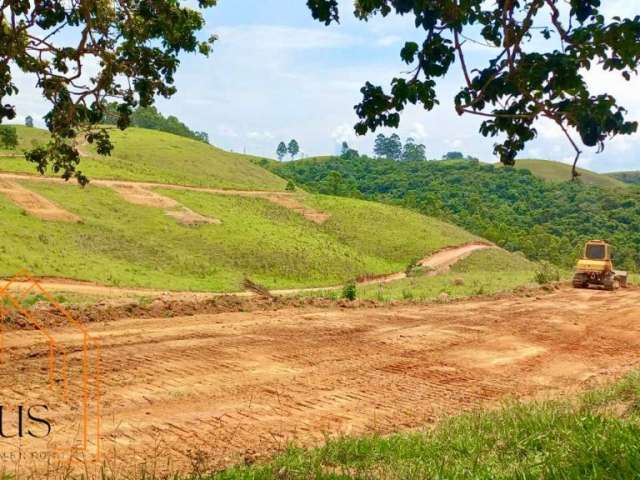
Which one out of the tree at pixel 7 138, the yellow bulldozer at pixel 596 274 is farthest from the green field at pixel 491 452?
the tree at pixel 7 138

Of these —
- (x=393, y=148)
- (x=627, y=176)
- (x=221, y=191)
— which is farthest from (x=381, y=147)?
(x=221, y=191)

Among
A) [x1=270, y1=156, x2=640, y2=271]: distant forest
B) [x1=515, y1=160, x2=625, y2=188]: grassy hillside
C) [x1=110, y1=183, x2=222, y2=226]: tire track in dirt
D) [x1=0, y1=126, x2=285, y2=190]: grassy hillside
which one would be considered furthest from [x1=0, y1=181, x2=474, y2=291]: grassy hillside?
[x1=515, y1=160, x2=625, y2=188]: grassy hillside

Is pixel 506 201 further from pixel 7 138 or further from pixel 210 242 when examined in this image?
pixel 7 138

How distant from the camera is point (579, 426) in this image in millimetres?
6602

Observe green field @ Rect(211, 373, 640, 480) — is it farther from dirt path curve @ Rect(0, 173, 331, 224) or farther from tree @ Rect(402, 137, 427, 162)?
tree @ Rect(402, 137, 427, 162)

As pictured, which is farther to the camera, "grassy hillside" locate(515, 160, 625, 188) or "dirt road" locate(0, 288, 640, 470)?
"grassy hillside" locate(515, 160, 625, 188)

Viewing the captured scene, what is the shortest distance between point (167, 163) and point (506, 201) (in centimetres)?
5661

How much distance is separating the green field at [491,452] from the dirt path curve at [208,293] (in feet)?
39.4

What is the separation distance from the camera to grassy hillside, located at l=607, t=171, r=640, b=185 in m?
179

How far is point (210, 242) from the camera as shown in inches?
1786

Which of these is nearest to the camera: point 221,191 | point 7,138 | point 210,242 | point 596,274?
point 596,274

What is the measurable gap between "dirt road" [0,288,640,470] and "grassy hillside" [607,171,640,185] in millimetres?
178519

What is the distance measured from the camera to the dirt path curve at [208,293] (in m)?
23.5

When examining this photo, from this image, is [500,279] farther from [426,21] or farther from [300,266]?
[426,21]
